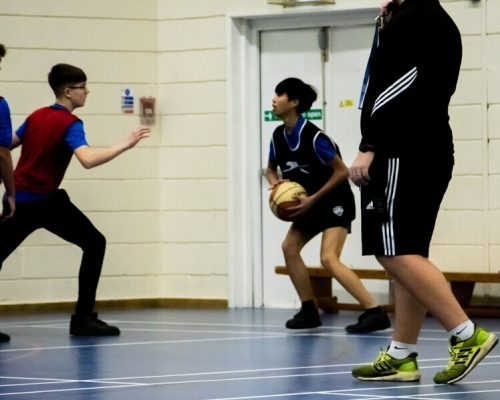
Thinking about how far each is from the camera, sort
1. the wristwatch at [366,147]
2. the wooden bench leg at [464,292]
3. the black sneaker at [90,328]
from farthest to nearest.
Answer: the wooden bench leg at [464,292] < the black sneaker at [90,328] < the wristwatch at [366,147]

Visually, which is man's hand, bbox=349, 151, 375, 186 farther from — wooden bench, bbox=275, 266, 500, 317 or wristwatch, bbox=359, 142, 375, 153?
wooden bench, bbox=275, 266, 500, 317

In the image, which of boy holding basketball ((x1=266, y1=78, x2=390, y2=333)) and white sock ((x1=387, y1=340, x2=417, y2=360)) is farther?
boy holding basketball ((x1=266, y1=78, x2=390, y2=333))

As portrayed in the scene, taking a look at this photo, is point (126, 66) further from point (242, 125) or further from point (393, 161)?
point (393, 161)

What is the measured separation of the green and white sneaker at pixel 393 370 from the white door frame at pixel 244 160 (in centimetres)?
539

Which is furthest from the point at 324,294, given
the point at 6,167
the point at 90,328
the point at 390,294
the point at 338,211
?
the point at 6,167

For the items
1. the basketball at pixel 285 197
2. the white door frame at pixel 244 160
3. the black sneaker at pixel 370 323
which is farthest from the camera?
the white door frame at pixel 244 160

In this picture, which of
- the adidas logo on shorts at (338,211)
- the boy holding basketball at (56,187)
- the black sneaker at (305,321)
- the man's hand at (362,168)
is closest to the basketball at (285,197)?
the adidas logo on shorts at (338,211)

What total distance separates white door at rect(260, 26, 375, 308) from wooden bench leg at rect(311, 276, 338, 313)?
27cm

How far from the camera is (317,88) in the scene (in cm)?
A: 1160

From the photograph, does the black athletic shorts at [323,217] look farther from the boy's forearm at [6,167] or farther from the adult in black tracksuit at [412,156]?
the adult in black tracksuit at [412,156]

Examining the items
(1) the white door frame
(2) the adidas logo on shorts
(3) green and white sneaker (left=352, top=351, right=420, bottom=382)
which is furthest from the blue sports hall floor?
(1) the white door frame

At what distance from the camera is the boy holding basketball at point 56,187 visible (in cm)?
896

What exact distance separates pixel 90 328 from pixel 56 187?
972mm

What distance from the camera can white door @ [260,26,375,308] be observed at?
11438 mm
